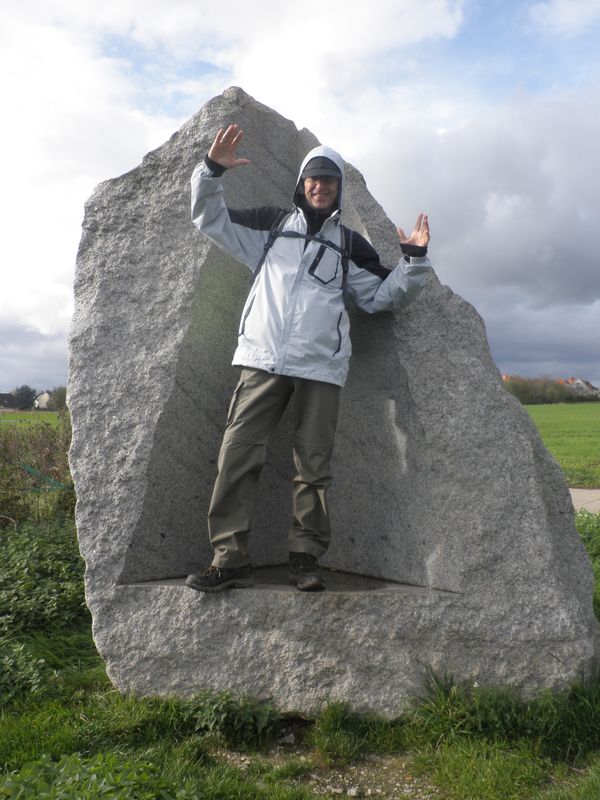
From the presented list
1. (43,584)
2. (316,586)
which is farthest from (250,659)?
(43,584)

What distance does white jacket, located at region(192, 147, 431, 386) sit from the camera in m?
3.68

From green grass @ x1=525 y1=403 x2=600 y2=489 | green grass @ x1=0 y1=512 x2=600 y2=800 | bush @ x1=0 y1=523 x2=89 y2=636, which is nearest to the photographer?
green grass @ x1=0 y1=512 x2=600 y2=800

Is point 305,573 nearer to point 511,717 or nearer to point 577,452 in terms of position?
point 511,717

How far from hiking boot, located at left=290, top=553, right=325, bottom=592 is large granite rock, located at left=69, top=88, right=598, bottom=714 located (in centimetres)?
7

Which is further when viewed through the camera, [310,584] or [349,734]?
[310,584]

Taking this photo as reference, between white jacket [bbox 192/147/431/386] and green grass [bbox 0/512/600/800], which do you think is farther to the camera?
white jacket [bbox 192/147/431/386]

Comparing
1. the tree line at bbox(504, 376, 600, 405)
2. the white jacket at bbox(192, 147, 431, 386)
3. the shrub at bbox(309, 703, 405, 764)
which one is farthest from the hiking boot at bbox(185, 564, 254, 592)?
the tree line at bbox(504, 376, 600, 405)

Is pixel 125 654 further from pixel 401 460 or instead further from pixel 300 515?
pixel 401 460

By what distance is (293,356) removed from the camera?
144 inches

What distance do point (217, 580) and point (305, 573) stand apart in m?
0.44

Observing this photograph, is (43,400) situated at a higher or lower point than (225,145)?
lower

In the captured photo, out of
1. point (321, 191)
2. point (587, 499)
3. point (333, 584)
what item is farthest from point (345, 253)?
point (587, 499)

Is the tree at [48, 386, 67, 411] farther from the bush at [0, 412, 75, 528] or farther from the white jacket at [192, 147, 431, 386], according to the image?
the white jacket at [192, 147, 431, 386]

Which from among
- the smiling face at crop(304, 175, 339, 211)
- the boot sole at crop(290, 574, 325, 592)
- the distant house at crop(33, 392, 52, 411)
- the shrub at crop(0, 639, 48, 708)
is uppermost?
the smiling face at crop(304, 175, 339, 211)
